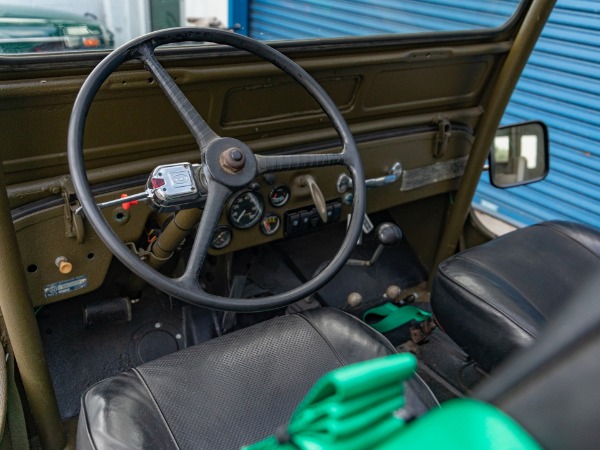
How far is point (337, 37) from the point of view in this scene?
1.68 m

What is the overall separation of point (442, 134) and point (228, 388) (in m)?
1.31

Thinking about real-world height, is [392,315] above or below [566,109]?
below

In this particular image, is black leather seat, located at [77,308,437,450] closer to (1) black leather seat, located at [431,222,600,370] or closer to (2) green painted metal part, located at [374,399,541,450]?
(1) black leather seat, located at [431,222,600,370]

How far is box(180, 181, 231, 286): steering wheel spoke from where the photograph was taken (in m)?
1.18

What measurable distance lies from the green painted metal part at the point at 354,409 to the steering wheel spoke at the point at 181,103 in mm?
777

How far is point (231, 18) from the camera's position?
204 cm

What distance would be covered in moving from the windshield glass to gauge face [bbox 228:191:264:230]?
47 centimetres

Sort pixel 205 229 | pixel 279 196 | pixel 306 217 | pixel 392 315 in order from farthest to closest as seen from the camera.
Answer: pixel 392 315 → pixel 306 217 → pixel 279 196 → pixel 205 229

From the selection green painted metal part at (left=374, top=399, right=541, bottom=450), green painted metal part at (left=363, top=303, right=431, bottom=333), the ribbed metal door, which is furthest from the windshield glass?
the ribbed metal door

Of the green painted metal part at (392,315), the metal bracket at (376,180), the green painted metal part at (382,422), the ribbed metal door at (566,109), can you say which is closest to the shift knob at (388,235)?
the metal bracket at (376,180)

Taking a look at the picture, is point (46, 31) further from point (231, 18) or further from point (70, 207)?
point (231, 18)

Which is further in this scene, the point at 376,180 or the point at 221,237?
the point at 376,180

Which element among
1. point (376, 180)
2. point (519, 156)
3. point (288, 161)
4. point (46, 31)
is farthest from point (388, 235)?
point (46, 31)

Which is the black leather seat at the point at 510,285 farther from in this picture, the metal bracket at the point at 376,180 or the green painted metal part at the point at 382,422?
the green painted metal part at the point at 382,422
